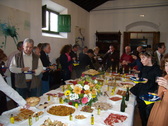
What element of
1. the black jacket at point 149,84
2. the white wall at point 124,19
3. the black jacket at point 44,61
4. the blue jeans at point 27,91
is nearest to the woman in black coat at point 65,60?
the black jacket at point 44,61

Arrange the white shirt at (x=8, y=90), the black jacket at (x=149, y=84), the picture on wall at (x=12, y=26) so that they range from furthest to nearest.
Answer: the picture on wall at (x=12, y=26)
the black jacket at (x=149, y=84)
the white shirt at (x=8, y=90)

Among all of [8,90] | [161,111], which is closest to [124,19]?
[161,111]

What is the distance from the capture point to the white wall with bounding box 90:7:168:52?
7862 mm

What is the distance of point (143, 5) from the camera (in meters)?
7.97

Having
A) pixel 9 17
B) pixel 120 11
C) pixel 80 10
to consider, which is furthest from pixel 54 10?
pixel 120 11

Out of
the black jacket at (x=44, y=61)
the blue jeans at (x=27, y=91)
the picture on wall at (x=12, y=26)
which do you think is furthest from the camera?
the picture on wall at (x=12, y=26)

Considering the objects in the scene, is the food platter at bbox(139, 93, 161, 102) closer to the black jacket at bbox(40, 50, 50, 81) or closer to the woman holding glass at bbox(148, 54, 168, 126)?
the woman holding glass at bbox(148, 54, 168, 126)

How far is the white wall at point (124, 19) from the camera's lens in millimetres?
7862

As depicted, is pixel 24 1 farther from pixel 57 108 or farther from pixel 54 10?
pixel 57 108

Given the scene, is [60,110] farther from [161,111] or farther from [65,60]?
[65,60]

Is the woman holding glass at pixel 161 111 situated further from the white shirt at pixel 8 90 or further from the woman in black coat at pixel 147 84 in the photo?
the white shirt at pixel 8 90

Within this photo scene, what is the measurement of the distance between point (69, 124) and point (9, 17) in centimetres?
374

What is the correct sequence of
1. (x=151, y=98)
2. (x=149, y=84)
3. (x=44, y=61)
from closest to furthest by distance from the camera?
(x=151, y=98) → (x=149, y=84) → (x=44, y=61)

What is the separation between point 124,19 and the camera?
27.8 feet
